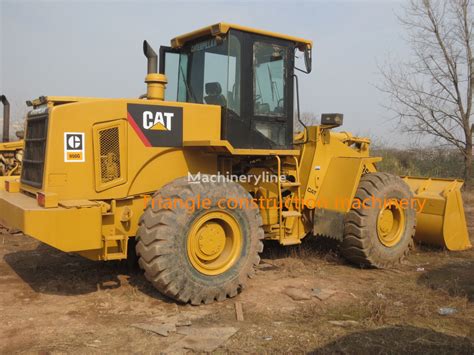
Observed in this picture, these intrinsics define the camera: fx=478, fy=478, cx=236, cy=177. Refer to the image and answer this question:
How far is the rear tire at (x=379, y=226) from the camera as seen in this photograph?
626 centimetres

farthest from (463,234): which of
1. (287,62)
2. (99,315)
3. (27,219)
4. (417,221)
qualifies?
(27,219)

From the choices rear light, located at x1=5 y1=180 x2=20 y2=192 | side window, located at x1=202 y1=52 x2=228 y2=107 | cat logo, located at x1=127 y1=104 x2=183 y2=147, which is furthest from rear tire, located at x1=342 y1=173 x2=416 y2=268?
rear light, located at x1=5 y1=180 x2=20 y2=192

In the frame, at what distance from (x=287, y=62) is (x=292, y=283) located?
281cm

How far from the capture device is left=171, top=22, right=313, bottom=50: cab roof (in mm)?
5450

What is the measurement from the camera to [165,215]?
15.1 feet

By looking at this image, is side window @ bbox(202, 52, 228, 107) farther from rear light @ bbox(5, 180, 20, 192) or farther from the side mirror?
rear light @ bbox(5, 180, 20, 192)

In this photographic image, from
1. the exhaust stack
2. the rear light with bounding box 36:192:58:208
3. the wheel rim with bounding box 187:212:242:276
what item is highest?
the exhaust stack

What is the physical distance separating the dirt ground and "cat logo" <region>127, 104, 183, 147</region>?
163cm

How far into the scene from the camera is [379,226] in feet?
21.6

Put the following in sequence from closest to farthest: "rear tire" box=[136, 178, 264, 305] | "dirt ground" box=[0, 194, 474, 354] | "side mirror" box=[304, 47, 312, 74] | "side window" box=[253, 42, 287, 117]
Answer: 1. "dirt ground" box=[0, 194, 474, 354]
2. "rear tire" box=[136, 178, 264, 305]
3. "side window" box=[253, 42, 287, 117]
4. "side mirror" box=[304, 47, 312, 74]

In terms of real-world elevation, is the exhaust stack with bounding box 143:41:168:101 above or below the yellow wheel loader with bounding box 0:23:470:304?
above

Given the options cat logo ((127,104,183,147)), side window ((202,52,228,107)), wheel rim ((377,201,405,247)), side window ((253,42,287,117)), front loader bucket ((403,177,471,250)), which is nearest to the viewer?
cat logo ((127,104,183,147))

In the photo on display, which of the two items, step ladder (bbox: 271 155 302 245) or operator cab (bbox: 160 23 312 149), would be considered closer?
operator cab (bbox: 160 23 312 149)

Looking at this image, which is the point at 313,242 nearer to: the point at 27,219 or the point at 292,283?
the point at 292,283
